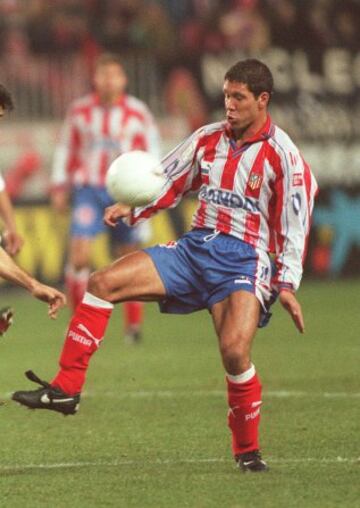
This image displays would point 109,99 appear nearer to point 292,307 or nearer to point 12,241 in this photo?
point 12,241

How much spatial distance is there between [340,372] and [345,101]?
25.7 feet

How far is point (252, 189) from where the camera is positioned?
6.98 metres

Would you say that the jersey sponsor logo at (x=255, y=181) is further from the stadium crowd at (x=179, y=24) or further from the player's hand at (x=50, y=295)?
the stadium crowd at (x=179, y=24)

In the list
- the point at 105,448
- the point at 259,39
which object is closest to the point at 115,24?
the point at 259,39

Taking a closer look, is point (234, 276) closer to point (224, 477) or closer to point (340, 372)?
point (224, 477)

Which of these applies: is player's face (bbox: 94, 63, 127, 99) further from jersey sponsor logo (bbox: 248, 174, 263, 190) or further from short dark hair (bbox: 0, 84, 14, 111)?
jersey sponsor logo (bbox: 248, 174, 263, 190)

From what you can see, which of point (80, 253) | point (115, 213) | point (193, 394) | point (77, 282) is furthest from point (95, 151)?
point (115, 213)

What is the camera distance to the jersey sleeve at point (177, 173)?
23.4ft

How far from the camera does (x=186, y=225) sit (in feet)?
54.0

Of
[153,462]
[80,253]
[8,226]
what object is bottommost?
[80,253]

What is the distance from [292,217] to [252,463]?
3.65 feet

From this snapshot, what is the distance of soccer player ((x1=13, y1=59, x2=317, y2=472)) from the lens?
6770 mm

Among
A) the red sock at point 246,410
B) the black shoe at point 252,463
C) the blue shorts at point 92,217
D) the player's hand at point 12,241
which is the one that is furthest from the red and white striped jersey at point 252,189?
the blue shorts at point 92,217

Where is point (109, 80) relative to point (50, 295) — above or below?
below
